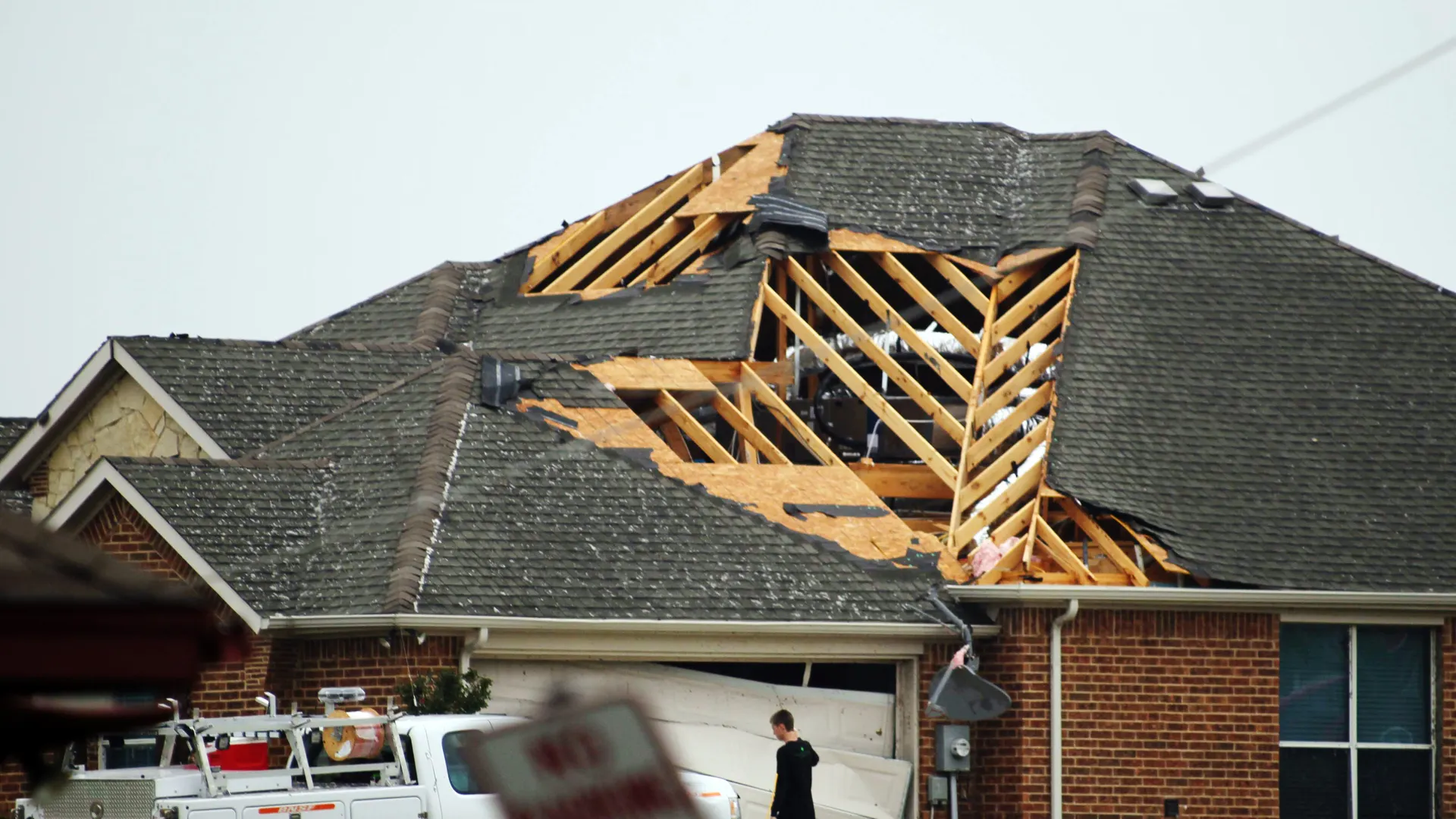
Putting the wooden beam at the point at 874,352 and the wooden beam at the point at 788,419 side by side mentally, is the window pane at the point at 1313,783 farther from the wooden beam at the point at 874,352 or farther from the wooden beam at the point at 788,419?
the wooden beam at the point at 788,419

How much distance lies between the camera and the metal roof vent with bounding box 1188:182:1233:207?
953 inches

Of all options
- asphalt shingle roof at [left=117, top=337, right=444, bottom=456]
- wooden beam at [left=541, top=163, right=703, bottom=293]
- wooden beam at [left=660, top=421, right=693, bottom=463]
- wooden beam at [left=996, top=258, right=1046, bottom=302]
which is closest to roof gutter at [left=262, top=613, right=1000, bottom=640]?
wooden beam at [left=660, top=421, right=693, bottom=463]

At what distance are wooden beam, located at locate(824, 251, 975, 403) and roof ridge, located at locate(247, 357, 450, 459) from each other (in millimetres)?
4611

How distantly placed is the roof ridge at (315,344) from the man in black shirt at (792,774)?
9054 mm

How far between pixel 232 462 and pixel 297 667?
2.54 m

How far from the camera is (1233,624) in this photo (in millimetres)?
18734

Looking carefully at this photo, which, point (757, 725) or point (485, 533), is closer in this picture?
point (757, 725)

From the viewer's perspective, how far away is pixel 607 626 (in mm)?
17484

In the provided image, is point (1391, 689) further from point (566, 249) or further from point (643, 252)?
point (566, 249)

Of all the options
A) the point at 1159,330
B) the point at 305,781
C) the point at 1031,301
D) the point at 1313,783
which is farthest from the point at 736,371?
the point at 305,781

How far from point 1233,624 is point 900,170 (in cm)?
830

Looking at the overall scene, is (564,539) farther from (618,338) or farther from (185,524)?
(618,338)

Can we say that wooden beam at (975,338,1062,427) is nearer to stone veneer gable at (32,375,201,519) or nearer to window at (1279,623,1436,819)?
window at (1279,623,1436,819)

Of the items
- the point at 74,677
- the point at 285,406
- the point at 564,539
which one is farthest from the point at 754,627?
the point at 74,677
